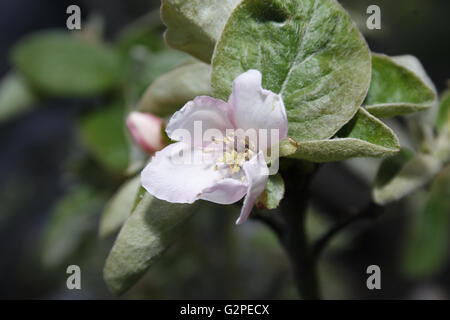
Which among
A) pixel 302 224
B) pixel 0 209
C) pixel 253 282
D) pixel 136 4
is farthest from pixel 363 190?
pixel 0 209

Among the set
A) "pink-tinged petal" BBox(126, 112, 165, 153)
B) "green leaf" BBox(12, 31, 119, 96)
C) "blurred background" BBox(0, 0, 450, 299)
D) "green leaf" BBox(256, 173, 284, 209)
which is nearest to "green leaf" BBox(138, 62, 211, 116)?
"pink-tinged petal" BBox(126, 112, 165, 153)

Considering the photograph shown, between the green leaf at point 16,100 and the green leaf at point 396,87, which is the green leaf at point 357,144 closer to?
the green leaf at point 396,87

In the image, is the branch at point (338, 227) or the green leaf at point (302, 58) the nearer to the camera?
the green leaf at point (302, 58)

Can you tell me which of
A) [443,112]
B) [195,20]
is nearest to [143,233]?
[195,20]

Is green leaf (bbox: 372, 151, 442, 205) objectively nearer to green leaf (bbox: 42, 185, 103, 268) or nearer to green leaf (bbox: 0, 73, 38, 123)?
green leaf (bbox: 42, 185, 103, 268)

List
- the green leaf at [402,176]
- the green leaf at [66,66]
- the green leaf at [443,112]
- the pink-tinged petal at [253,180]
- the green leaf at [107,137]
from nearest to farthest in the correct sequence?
1. the pink-tinged petal at [253,180]
2. the green leaf at [402,176]
3. the green leaf at [443,112]
4. the green leaf at [107,137]
5. the green leaf at [66,66]

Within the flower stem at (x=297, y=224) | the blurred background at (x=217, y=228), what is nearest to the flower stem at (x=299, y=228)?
the flower stem at (x=297, y=224)

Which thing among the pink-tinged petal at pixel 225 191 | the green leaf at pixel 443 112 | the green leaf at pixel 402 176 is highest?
the pink-tinged petal at pixel 225 191
